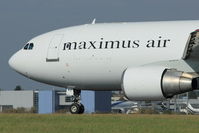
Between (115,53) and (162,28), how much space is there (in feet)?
7.36

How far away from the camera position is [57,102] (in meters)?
84.4

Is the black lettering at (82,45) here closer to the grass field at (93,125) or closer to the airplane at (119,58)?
the airplane at (119,58)

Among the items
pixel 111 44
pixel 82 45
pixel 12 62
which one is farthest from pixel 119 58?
pixel 12 62

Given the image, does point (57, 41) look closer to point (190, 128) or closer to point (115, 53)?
point (115, 53)

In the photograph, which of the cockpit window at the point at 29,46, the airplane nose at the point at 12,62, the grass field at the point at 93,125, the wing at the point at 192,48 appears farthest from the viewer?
the airplane nose at the point at 12,62

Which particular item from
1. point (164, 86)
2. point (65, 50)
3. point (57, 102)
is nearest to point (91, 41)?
point (65, 50)

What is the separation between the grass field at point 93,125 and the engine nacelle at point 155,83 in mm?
1290

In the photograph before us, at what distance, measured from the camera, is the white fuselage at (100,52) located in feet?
94.1

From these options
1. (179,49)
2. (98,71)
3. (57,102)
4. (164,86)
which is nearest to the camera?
(164,86)

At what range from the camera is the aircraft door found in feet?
103

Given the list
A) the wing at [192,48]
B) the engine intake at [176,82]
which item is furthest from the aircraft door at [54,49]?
the engine intake at [176,82]

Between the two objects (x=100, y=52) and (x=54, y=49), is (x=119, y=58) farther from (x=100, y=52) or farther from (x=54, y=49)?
(x=54, y=49)

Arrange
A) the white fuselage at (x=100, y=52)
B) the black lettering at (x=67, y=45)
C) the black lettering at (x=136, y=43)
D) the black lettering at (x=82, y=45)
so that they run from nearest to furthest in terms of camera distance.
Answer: the white fuselage at (x=100, y=52) → the black lettering at (x=136, y=43) → the black lettering at (x=82, y=45) → the black lettering at (x=67, y=45)

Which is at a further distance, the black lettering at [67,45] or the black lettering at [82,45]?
the black lettering at [67,45]
